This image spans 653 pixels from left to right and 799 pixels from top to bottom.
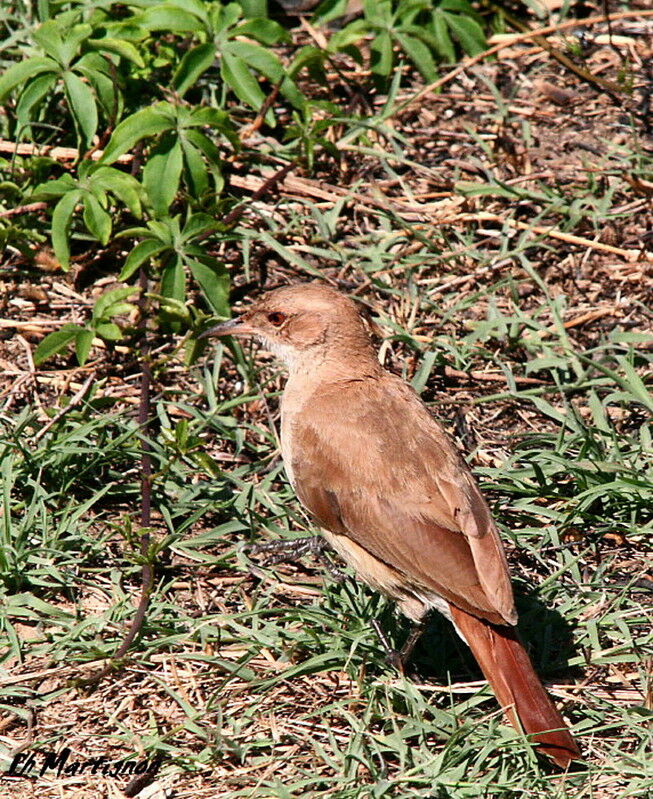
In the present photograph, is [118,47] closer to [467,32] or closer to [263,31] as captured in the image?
[263,31]

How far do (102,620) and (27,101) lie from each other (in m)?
2.74

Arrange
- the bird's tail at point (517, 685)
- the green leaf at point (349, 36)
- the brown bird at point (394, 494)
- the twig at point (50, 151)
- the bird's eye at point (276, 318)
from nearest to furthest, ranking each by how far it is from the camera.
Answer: the bird's tail at point (517, 685)
the brown bird at point (394, 494)
the bird's eye at point (276, 318)
the twig at point (50, 151)
the green leaf at point (349, 36)

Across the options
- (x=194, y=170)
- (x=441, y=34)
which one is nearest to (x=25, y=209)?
(x=194, y=170)

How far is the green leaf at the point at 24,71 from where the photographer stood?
6109 millimetres

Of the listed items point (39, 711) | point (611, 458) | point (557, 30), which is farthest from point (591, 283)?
point (39, 711)

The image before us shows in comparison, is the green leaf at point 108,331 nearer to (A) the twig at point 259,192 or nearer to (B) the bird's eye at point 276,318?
(B) the bird's eye at point 276,318

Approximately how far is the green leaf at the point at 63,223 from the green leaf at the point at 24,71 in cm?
61

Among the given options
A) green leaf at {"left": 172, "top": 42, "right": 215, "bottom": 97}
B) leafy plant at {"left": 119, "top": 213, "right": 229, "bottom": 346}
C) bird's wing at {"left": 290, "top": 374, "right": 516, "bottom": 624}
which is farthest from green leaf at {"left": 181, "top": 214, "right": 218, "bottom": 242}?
bird's wing at {"left": 290, "top": 374, "right": 516, "bottom": 624}

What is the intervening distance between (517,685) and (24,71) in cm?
384

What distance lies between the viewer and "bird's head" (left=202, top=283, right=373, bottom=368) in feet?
18.7

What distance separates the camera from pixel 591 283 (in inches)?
275

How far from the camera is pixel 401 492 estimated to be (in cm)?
500

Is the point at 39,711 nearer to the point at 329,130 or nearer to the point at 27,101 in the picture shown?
Answer: the point at 27,101

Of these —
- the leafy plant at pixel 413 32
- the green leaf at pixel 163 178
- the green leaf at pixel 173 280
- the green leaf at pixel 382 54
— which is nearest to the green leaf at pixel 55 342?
the green leaf at pixel 173 280
